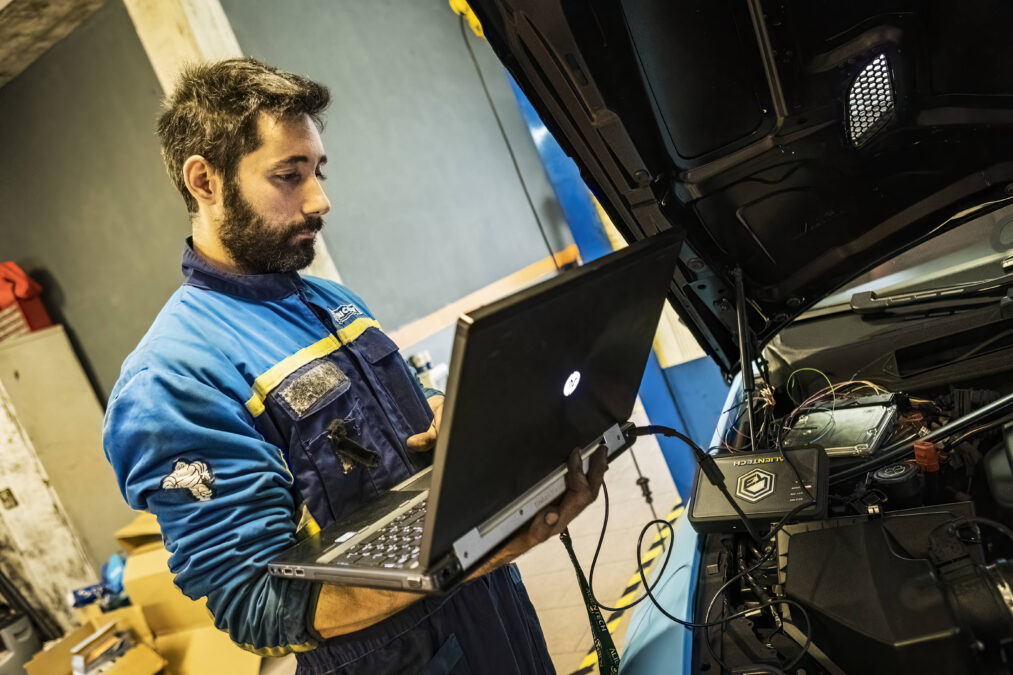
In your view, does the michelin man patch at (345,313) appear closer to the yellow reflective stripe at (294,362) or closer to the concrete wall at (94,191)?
the yellow reflective stripe at (294,362)

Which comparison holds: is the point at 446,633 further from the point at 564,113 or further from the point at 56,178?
the point at 56,178

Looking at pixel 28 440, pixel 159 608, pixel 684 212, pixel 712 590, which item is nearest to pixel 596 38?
pixel 684 212

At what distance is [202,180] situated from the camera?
4.55ft

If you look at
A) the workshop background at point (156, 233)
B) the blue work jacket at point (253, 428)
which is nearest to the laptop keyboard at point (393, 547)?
the blue work jacket at point (253, 428)

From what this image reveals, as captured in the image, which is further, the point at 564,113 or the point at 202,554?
the point at 564,113

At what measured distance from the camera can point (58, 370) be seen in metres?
Answer: 4.61

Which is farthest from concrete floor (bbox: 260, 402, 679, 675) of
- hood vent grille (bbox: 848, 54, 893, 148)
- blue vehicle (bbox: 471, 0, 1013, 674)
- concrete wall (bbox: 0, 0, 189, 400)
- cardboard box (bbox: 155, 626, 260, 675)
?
concrete wall (bbox: 0, 0, 189, 400)

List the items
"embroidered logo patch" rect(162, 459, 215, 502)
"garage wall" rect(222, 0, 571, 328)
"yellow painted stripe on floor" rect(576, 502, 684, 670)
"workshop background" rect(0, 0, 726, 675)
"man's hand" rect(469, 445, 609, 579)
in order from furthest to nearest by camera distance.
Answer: "garage wall" rect(222, 0, 571, 328)
"workshop background" rect(0, 0, 726, 675)
"yellow painted stripe on floor" rect(576, 502, 684, 670)
"embroidered logo patch" rect(162, 459, 215, 502)
"man's hand" rect(469, 445, 609, 579)

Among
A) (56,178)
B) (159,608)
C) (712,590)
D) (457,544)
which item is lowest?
(159,608)

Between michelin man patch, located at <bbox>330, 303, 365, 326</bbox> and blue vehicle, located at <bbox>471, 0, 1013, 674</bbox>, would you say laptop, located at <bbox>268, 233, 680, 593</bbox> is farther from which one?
michelin man patch, located at <bbox>330, 303, 365, 326</bbox>

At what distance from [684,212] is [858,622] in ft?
2.87

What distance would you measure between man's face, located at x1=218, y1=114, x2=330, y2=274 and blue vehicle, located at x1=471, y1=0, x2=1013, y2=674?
1.47ft

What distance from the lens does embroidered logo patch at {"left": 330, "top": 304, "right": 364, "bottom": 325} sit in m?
1.48

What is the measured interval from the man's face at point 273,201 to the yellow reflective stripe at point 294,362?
17 centimetres
